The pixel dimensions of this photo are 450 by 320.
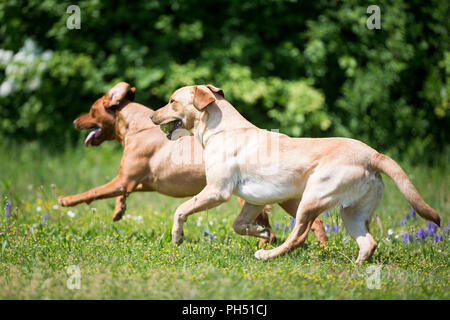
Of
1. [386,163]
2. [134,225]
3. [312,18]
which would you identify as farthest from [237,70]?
[386,163]

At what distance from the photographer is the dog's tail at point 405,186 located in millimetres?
3768

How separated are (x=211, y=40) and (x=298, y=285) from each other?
6.85 meters

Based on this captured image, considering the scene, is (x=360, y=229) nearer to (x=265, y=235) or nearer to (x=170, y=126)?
(x=265, y=235)

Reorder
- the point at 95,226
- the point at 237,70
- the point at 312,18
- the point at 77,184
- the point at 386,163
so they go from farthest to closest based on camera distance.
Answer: the point at 312,18 → the point at 237,70 → the point at 77,184 → the point at 95,226 → the point at 386,163

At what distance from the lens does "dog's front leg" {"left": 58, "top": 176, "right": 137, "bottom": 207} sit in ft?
16.0

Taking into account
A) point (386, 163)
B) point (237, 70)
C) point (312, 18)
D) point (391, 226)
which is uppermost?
point (312, 18)

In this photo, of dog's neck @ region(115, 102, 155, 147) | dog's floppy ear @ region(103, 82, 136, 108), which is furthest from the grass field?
dog's floppy ear @ region(103, 82, 136, 108)

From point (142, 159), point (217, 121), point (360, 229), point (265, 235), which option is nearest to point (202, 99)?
point (217, 121)

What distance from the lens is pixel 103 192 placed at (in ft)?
16.2

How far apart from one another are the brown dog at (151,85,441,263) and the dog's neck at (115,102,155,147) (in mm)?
729

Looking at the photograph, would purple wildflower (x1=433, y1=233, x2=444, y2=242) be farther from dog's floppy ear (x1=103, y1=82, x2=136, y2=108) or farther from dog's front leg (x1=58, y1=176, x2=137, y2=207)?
dog's floppy ear (x1=103, y1=82, x2=136, y2=108)
